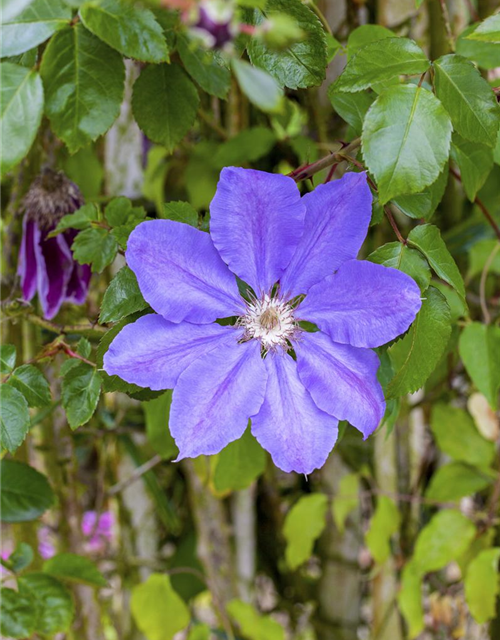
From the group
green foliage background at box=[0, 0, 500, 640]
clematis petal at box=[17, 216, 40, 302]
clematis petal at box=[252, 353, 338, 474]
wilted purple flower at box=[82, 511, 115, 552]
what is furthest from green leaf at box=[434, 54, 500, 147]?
wilted purple flower at box=[82, 511, 115, 552]

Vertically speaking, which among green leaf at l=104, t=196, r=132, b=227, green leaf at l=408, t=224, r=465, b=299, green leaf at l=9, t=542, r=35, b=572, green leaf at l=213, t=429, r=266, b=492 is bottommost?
green leaf at l=9, t=542, r=35, b=572

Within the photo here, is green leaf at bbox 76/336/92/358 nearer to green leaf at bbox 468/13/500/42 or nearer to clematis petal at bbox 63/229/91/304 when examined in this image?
clematis petal at bbox 63/229/91/304

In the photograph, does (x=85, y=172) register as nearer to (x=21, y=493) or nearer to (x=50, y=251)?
(x=50, y=251)

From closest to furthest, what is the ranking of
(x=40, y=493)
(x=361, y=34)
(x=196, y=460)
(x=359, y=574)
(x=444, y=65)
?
(x=444, y=65) → (x=361, y=34) → (x=40, y=493) → (x=196, y=460) → (x=359, y=574)

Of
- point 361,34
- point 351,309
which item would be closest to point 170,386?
point 351,309

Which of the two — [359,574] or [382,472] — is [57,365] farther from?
[359,574]

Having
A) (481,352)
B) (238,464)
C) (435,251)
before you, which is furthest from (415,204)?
(238,464)
